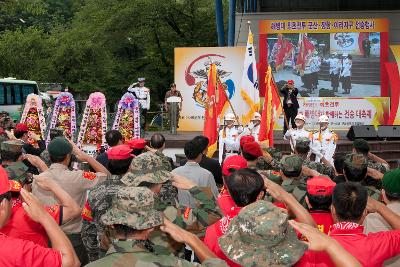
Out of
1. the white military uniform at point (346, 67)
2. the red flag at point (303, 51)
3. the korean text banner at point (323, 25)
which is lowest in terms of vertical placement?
the white military uniform at point (346, 67)

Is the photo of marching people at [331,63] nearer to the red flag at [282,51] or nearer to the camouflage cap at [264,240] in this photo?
the red flag at [282,51]

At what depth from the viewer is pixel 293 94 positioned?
638 inches

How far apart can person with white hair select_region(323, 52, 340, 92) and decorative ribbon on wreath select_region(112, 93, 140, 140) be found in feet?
30.1

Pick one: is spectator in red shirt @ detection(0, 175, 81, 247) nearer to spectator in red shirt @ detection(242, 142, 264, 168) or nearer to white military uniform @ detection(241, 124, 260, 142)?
spectator in red shirt @ detection(242, 142, 264, 168)

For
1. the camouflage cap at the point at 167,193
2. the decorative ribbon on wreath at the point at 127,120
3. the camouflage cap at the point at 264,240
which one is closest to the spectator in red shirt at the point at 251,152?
the camouflage cap at the point at 167,193

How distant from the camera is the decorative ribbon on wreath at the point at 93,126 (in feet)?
43.0

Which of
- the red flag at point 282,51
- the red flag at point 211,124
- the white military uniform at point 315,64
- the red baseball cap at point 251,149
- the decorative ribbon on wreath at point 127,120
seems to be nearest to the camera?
the red baseball cap at point 251,149

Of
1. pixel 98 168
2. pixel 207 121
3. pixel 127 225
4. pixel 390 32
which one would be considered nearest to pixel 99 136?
pixel 207 121

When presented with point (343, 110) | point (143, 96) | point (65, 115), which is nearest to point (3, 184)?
point (65, 115)

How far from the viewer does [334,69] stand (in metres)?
21.1

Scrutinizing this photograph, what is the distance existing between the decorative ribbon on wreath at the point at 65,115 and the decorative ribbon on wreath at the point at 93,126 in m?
0.48

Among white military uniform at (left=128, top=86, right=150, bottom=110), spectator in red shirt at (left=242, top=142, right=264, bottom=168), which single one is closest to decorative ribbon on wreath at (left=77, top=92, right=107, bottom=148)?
white military uniform at (left=128, top=86, right=150, bottom=110)

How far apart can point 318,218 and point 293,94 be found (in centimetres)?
1242

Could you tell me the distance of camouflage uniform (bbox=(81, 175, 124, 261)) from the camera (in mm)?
4453
